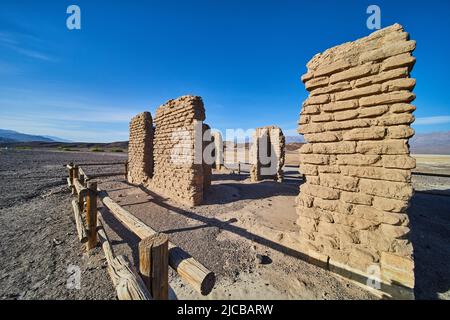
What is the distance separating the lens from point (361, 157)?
2842mm

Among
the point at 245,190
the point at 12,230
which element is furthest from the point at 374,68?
the point at 12,230

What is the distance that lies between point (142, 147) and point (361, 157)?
9564 millimetres

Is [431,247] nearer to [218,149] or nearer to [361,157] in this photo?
[361,157]

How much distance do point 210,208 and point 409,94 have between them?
5.62m

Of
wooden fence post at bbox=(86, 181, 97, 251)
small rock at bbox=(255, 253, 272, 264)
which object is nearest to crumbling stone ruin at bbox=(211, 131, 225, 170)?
wooden fence post at bbox=(86, 181, 97, 251)

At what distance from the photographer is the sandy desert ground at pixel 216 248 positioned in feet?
9.58

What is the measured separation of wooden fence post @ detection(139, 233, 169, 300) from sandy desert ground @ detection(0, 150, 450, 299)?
30.5 inches

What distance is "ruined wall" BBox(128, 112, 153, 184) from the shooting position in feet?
32.3

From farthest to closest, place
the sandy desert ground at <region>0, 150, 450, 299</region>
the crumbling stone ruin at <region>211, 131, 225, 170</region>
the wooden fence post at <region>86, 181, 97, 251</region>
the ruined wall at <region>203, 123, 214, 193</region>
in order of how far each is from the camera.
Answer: the crumbling stone ruin at <region>211, 131, 225, 170</region> → the ruined wall at <region>203, 123, 214, 193</region> → the wooden fence post at <region>86, 181, 97, 251</region> → the sandy desert ground at <region>0, 150, 450, 299</region>

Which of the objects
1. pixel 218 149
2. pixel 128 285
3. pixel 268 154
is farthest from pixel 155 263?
pixel 218 149

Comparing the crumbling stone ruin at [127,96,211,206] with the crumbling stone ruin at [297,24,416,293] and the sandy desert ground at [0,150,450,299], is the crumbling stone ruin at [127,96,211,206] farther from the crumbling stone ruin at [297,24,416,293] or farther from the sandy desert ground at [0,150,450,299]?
the crumbling stone ruin at [297,24,416,293]

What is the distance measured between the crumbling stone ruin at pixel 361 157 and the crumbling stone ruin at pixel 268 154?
8990 mm

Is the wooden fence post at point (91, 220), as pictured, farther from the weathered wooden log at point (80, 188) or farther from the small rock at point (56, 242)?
Result: the small rock at point (56, 242)

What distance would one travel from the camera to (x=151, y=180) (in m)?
9.64
